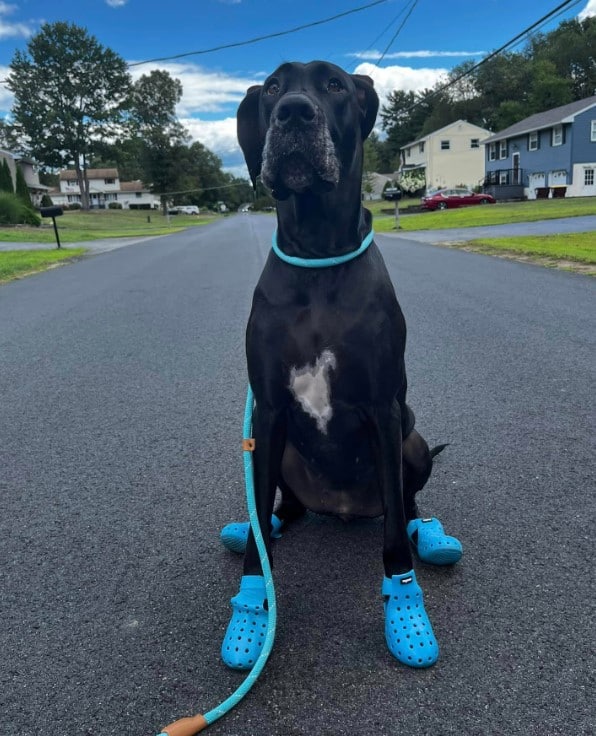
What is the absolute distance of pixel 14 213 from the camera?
117 feet

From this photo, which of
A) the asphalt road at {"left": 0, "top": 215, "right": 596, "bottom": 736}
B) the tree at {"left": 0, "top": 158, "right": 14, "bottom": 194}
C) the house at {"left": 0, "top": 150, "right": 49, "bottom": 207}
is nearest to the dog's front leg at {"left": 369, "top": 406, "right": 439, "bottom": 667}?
the asphalt road at {"left": 0, "top": 215, "right": 596, "bottom": 736}

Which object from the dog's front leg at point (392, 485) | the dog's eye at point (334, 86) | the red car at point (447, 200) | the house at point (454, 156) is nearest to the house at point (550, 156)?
the red car at point (447, 200)

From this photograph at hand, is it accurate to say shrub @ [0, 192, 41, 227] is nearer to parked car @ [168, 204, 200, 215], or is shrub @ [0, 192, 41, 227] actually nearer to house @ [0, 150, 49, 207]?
house @ [0, 150, 49, 207]

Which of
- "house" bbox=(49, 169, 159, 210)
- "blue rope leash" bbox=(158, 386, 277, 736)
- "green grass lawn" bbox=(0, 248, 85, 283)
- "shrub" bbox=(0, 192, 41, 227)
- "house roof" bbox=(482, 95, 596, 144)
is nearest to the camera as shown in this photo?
"blue rope leash" bbox=(158, 386, 277, 736)

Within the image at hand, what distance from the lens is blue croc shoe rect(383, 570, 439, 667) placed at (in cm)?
199

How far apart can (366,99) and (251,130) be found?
1.40 feet

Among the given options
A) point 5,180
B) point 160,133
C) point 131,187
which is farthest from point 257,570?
point 131,187

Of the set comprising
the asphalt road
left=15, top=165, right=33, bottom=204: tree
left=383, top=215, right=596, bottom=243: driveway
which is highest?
left=15, top=165, right=33, bottom=204: tree

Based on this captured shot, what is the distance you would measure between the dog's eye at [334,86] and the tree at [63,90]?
72.0 meters

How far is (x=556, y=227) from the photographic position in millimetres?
21594

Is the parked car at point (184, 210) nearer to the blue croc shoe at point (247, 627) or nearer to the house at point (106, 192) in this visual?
the house at point (106, 192)

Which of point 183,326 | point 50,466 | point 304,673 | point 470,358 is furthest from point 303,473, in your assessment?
point 183,326

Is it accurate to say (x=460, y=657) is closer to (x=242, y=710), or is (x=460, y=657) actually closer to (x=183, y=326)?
(x=242, y=710)

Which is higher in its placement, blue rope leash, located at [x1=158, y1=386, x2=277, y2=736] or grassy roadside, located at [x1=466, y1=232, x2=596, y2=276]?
blue rope leash, located at [x1=158, y1=386, x2=277, y2=736]
